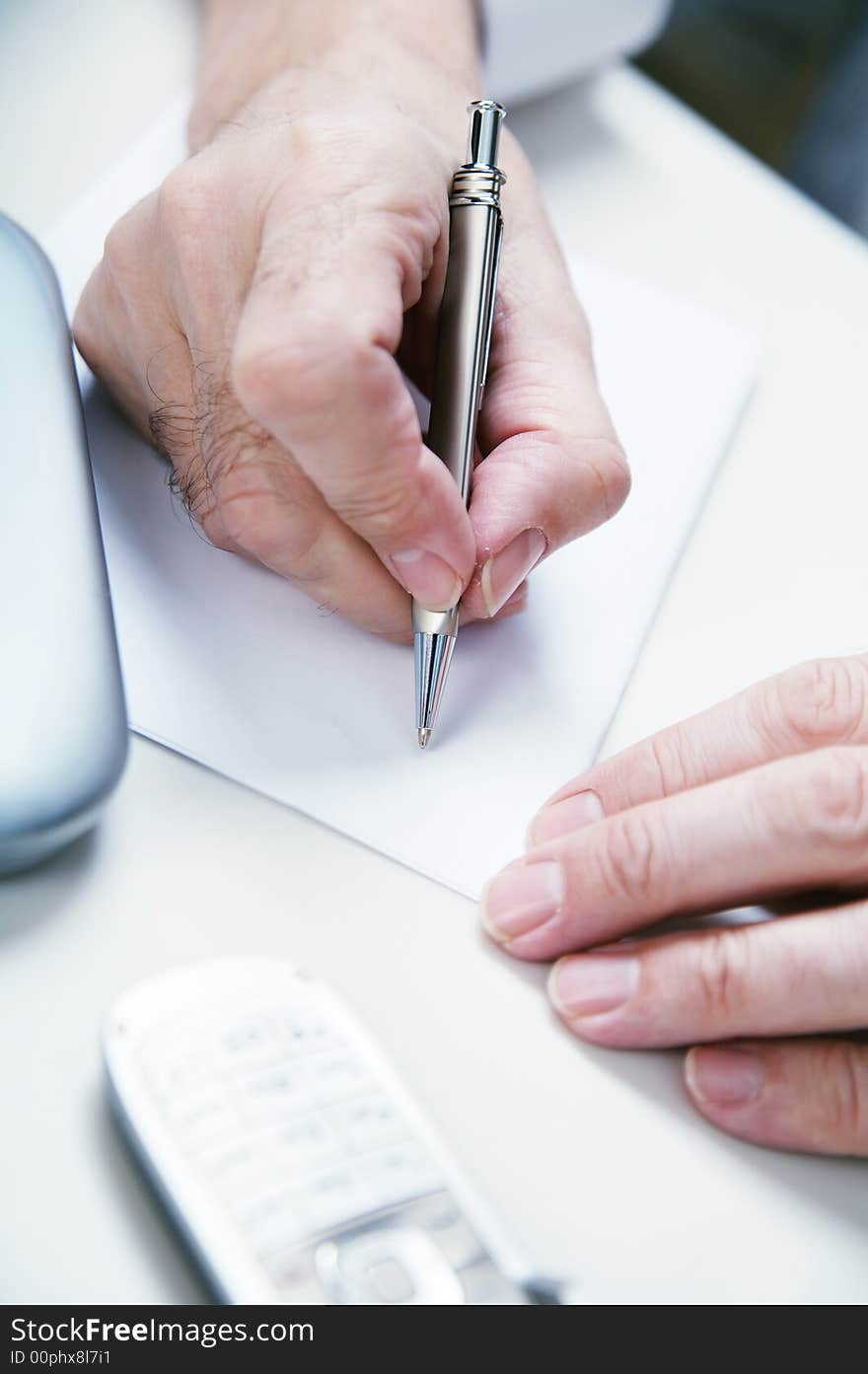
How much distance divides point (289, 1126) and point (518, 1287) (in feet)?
0.24

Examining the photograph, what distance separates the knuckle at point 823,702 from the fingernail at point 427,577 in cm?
13

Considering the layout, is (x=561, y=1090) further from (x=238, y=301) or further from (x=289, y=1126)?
(x=238, y=301)

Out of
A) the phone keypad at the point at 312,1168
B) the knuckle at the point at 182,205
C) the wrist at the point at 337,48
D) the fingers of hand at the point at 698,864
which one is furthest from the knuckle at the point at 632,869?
the wrist at the point at 337,48

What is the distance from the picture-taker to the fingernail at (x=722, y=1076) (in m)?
0.38

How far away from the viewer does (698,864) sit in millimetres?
398

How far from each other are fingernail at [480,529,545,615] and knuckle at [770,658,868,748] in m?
0.11

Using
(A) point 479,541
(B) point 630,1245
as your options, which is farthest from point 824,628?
(B) point 630,1245

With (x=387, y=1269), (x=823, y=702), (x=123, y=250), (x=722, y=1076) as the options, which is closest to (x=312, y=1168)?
(x=387, y=1269)

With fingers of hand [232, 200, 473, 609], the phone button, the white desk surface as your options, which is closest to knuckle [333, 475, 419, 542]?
fingers of hand [232, 200, 473, 609]

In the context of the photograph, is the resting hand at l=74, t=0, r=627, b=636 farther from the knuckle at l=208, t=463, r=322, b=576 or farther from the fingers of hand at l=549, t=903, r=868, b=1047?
the fingers of hand at l=549, t=903, r=868, b=1047

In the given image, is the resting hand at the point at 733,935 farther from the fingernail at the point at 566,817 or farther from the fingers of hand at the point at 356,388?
the fingers of hand at the point at 356,388

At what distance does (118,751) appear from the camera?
381 mm

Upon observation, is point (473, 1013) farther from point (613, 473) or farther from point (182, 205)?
point (182, 205)

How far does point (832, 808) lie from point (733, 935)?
55mm
